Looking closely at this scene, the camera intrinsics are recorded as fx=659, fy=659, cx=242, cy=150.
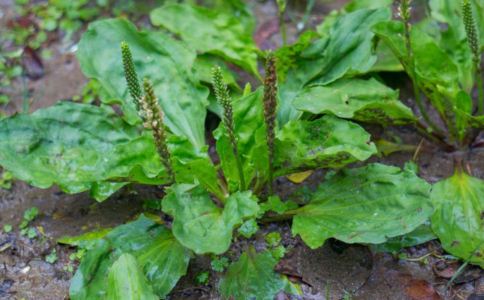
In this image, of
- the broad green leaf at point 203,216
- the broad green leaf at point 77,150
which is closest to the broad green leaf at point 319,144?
the broad green leaf at point 203,216

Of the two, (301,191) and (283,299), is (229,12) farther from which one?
(283,299)

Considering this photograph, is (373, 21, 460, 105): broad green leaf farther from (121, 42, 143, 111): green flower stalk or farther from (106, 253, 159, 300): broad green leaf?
(106, 253, 159, 300): broad green leaf

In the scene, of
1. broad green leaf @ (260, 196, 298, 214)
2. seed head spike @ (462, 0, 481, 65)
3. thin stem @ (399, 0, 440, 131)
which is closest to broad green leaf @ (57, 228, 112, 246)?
broad green leaf @ (260, 196, 298, 214)

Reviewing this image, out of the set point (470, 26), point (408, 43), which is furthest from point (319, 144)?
point (470, 26)

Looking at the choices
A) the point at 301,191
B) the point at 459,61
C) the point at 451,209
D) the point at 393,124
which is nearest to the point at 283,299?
the point at 301,191

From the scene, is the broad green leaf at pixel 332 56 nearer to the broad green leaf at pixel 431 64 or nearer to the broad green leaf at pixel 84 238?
the broad green leaf at pixel 431 64

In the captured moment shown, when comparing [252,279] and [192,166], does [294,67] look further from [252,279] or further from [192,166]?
[252,279]

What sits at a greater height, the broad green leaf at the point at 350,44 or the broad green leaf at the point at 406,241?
the broad green leaf at the point at 350,44

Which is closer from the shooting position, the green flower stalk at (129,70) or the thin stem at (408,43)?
the green flower stalk at (129,70)
